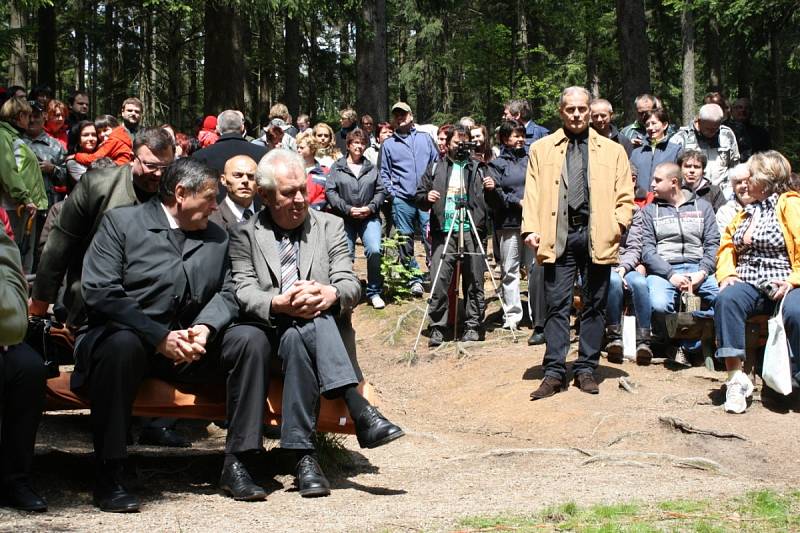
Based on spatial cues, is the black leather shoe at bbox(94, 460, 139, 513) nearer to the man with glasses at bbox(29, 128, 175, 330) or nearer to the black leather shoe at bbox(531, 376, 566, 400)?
the man with glasses at bbox(29, 128, 175, 330)

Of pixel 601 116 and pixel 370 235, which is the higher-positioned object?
pixel 601 116

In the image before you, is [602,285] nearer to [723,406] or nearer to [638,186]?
[723,406]

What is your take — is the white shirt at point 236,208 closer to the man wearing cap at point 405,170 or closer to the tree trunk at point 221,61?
the man wearing cap at point 405,170

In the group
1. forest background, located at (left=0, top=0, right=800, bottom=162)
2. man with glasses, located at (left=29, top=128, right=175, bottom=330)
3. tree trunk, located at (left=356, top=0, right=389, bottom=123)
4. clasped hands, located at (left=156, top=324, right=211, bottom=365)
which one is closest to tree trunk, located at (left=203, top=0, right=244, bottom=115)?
forest background, located at (left=0, top=0, right=800, bottom=162)

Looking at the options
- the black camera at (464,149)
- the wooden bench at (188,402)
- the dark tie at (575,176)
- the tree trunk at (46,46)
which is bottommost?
the wooden bench at (188,402)

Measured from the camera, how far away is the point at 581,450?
6.44 m

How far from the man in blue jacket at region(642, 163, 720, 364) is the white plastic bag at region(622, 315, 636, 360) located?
27 centimetres

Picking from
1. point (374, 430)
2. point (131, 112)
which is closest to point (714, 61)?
point (131, 112)

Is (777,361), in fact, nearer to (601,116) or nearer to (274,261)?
(601,116)

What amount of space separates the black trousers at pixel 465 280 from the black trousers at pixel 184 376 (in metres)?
4.84

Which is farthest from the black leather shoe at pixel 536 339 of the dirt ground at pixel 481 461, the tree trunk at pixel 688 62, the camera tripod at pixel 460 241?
the tree trunk at pixel 688 62

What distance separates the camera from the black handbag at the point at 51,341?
517 centimetres

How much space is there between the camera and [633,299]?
28.6 feet

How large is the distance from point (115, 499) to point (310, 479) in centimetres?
100
